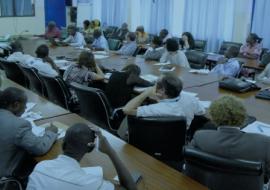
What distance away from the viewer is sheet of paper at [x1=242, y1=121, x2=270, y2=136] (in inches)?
103

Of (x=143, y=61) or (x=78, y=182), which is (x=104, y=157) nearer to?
(x=78, y=182)

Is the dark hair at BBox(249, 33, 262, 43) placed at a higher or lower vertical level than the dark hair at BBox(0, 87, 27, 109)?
higher

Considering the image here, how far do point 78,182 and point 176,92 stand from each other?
151 cm

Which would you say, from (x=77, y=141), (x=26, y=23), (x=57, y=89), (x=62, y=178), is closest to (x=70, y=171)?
(x=62, y=178)

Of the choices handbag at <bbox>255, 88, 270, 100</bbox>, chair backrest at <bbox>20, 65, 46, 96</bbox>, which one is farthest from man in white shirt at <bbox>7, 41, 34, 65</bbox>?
handbag at <bbox>255, 88, 270, 100</bbox>

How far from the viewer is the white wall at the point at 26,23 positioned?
1087 centimetres

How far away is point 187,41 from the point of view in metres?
7.89

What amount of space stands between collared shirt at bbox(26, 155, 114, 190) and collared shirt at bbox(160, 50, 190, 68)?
422 cm

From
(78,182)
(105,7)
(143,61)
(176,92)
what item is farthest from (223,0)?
(78,182)

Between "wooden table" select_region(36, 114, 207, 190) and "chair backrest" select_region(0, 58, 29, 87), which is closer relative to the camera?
"wooden table" select_region(36, 114, 207, 190)

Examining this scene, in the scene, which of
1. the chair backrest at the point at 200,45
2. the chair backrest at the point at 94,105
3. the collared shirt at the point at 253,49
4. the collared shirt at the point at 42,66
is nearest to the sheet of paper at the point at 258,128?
the chair backrest at the point at 94,105

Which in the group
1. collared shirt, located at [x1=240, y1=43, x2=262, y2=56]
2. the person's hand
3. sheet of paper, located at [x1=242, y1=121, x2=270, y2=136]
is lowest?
sheet of paper, located at [x1=242, y1=121, x2=270, y2=136]

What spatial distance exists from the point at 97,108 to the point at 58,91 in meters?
0.79

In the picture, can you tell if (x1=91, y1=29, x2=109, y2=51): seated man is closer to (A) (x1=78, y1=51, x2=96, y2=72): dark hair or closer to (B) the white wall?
(A) (x1=78, y1=51, x2=96, y2=72): dark hair
